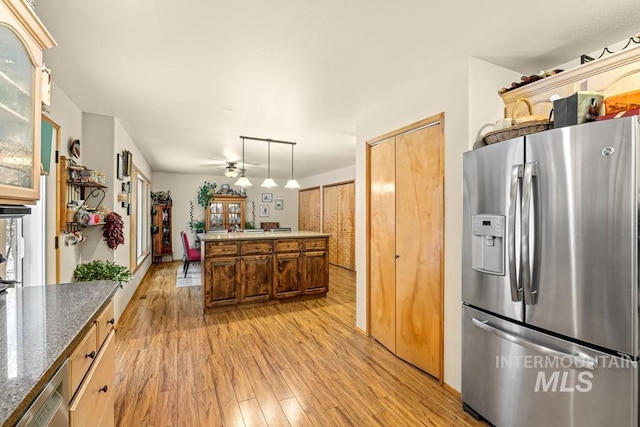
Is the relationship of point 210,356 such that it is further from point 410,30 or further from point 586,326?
point 410,30

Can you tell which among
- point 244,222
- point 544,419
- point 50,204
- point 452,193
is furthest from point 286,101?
point 244,222

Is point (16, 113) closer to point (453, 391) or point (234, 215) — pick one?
point (453, 391)

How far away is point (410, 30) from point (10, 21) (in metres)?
1.90

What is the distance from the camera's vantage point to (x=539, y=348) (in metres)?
1.46

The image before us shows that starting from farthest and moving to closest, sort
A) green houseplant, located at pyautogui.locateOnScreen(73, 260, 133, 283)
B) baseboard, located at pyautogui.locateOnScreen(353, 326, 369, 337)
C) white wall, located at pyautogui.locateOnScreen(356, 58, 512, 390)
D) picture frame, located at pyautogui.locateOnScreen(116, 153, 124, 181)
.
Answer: picture frame, located at pyautogui.locateOnScreen(116, 153, 124, 181)
baseboard, located at pyautogui.locateOnScreen(353, 326, 369, 337)
green houseplant, located at pyautogui.locateOnScreen(73, 260, 133, 283)
white wall, located at pyautogui.locateOnScreen(356, 58, 512, 390)

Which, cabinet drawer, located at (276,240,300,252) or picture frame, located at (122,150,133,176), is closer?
picture frame, located at (122,150,133,176)

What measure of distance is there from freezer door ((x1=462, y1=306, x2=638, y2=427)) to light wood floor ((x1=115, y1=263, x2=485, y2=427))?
1.00 ft

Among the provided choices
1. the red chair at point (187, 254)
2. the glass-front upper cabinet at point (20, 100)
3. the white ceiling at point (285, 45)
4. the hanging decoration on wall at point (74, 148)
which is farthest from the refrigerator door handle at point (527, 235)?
the red chair at point (187, 254)

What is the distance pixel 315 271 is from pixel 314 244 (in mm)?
411

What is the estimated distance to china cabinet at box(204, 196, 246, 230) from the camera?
310 inches

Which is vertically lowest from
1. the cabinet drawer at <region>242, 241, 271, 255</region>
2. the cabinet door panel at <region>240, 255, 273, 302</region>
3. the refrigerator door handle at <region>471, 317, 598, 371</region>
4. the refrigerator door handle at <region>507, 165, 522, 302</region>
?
the cabinet door panel at <region>240, 255, 273, 302</region>

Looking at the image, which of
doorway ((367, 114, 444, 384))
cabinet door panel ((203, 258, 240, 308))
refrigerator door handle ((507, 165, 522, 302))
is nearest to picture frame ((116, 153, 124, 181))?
cabinet door panel ((203, 258, 240, 308))

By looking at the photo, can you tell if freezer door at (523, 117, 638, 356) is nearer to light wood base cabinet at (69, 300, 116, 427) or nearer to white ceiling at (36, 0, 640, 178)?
white ceiling at (36, 0, 640, 178)
